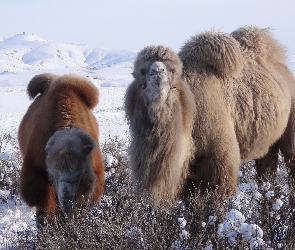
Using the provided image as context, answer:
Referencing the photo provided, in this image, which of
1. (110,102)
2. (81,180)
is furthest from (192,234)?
(110,102)

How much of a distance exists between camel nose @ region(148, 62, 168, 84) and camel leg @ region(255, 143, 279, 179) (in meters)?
3.24

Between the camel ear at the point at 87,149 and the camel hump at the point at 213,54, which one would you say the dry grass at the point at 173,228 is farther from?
the camel hump at the point at 213,54

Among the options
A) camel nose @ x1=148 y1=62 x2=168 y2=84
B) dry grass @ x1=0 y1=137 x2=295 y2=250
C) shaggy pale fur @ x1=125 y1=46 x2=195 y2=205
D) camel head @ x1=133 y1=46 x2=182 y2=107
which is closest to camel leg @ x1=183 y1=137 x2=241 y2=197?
shaggy pale fur @ x1=125 y1=46 x2=195 y2=205

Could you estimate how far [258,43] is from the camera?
729 centimetres

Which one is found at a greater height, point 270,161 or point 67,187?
point 67,187

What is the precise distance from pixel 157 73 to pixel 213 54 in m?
1.22

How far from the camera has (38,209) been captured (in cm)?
659

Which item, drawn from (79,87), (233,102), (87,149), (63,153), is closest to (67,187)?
(63,153)

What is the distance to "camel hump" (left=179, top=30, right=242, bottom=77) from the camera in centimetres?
604

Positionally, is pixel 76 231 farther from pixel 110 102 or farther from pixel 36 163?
pixel 110 102

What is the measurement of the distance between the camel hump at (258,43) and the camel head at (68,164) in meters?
2.59

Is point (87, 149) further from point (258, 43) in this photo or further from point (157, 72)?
point (258, 43)

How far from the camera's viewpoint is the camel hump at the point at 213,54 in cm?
604

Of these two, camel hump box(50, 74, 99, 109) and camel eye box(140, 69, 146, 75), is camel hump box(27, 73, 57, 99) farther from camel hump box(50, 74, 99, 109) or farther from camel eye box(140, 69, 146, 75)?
camel eye box(140, 69, 146, 75)
